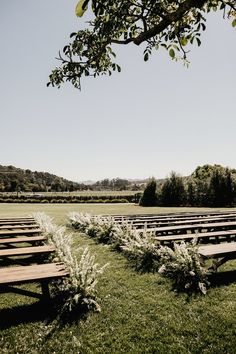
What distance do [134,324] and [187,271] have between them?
191 centimetres

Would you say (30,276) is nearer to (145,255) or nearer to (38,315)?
(38,315)

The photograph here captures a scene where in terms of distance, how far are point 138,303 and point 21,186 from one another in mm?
149432

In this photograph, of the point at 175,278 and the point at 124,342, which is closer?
the point at 124,342

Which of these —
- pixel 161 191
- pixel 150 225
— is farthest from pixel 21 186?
pixel 150 225

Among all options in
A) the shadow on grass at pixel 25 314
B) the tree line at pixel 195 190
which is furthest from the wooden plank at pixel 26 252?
the tree line at pixel 195 190

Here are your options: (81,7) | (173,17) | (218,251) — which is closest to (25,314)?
(218,251)

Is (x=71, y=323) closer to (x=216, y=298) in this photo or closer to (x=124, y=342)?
(x=124, y=342)

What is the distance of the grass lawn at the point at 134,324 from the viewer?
3.93 metres

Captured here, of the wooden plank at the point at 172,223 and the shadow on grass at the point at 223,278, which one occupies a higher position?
the wooden plank at the point at 172,223

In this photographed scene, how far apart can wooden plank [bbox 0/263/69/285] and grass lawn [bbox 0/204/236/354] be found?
0.66 metres

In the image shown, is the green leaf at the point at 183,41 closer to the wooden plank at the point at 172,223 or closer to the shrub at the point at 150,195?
the wooden plank at the point at 172,223

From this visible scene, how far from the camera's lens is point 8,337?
4.21 meters

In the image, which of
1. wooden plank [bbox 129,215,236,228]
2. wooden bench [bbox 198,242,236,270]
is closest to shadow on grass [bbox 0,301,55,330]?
wooden bench [bbox 198,242,236,270]

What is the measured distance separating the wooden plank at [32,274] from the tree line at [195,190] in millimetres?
37648
